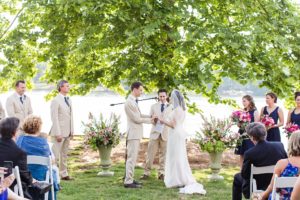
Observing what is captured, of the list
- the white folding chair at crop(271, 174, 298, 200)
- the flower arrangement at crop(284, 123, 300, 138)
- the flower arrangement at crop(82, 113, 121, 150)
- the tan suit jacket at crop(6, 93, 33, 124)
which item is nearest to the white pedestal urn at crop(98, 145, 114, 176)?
the flower arrangement at crop(82, 113, 121, 150)

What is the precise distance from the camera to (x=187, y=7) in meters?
10.1

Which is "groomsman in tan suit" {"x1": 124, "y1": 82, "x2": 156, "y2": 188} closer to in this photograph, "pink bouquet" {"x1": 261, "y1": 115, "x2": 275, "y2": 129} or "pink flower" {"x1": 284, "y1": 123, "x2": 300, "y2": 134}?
"pink bouquet" {"x1": 261, "y1": 115, "x2": 275, "y2": 129}

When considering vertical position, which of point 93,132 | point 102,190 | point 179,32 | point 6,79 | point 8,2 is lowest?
point 102,190

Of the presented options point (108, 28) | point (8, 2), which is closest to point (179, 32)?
point (108, 28)

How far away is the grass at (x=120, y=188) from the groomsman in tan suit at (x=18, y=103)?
171 cm

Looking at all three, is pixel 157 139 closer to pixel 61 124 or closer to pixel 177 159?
pixel 177 159

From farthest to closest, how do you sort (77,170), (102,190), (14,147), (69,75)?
(69,75)
(77,170)
(102,190)
(14,147)

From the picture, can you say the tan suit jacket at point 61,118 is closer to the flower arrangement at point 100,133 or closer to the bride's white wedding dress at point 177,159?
the flower arrangement at point 100,133

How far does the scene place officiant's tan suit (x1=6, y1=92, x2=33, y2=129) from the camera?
904 centimetres

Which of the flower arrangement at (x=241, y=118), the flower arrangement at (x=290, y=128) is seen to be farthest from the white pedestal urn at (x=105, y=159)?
the flower arrangement at (x=290, y=128)

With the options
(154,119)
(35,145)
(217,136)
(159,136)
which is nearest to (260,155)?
(35,145)

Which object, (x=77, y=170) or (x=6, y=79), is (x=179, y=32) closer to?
(x=77, y=170)

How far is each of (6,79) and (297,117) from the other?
26.1 feet

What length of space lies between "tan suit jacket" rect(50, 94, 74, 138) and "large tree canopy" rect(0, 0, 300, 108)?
175 centimetres
